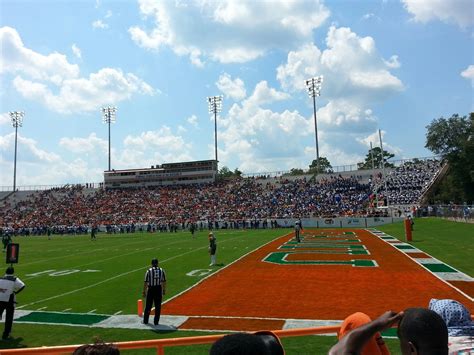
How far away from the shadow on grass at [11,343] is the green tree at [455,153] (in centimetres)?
5058

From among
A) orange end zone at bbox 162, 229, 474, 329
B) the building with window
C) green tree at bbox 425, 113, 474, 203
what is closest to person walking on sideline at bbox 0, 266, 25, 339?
orange end zone at bbox 162, 229, 474, 329

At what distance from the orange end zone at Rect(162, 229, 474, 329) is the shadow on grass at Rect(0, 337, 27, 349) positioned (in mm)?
3624

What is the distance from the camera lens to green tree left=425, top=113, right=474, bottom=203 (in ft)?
168

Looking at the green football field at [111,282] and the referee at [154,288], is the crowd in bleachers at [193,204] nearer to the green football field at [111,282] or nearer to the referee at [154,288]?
the green football field at [111,282]

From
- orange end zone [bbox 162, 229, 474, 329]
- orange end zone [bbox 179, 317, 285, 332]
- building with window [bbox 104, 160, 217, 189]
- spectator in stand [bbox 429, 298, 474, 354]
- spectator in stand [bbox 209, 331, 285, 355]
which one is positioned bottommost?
orange end zone [bbox 179, 317, 285, 332]

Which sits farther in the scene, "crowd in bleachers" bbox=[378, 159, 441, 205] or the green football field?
"crowd in bleachers" bbox=[378, 159, 441, 205]

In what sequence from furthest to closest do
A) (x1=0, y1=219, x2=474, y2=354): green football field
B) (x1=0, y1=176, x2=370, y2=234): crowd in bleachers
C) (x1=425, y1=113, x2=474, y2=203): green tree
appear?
1. (x1=0, y1=176, x2=370, y2=234): crowd in bleachers
2. (x1=425, y1=113, x2=474, y2=203): green tree
3. (x1=0, y1=219, x2=474, y2=354): green football field

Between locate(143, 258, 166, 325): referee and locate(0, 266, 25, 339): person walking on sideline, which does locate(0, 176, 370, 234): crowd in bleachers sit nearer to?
locate(143, 258, 166, 325): referee

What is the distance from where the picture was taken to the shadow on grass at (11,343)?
8.87 m

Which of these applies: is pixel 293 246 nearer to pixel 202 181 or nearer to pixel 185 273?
pixel 185 273

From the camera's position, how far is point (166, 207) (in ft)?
213

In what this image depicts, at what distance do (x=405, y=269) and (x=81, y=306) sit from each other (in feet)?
40.5

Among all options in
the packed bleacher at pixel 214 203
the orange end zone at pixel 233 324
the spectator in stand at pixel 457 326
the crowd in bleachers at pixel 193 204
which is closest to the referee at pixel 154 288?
the orange end zone at pixel 233 324

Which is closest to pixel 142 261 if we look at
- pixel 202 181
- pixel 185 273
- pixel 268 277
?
pixel 185 273
